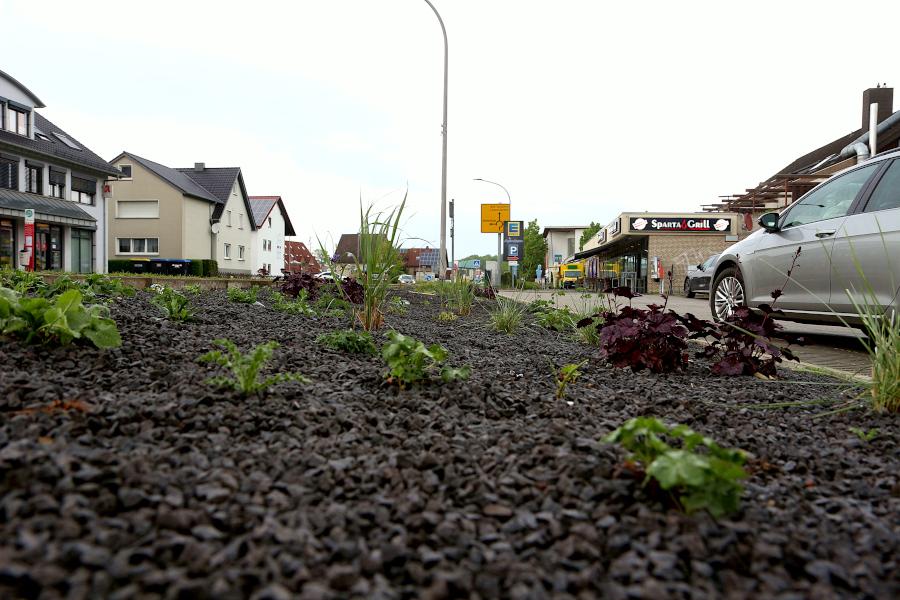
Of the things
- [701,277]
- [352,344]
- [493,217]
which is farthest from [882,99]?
Result: [352,344]

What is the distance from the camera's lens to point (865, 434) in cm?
213

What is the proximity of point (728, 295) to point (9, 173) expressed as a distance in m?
23.6

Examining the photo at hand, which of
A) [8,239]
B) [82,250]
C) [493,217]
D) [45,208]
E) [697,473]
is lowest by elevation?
[697,473]

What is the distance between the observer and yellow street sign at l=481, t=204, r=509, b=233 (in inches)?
926

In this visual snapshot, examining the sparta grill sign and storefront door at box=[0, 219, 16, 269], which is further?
the sparta grill sign

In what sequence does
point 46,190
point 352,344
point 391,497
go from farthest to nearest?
point 46,190 → point 352,344 → point 391,497

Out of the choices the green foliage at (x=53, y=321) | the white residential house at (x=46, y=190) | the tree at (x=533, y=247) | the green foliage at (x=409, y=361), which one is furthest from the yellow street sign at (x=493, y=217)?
the tree at (x=533, y=247)

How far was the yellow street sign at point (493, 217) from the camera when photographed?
77.2 ft

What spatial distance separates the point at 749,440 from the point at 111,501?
6.24 feet

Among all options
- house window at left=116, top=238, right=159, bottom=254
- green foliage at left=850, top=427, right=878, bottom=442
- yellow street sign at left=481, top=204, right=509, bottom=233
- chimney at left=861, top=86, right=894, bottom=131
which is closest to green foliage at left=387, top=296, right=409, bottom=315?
green foliage at left=850, top=427, right=878, bottom=442

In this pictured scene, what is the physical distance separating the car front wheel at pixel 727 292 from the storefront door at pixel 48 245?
21.8m

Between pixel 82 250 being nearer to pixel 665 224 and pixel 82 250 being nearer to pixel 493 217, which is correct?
pixel 493 217

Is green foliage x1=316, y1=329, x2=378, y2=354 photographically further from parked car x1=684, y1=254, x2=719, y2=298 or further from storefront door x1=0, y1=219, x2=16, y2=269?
storefront door x1=0, y1=219, x2=16, y2=269

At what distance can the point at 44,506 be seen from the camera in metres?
1.16
